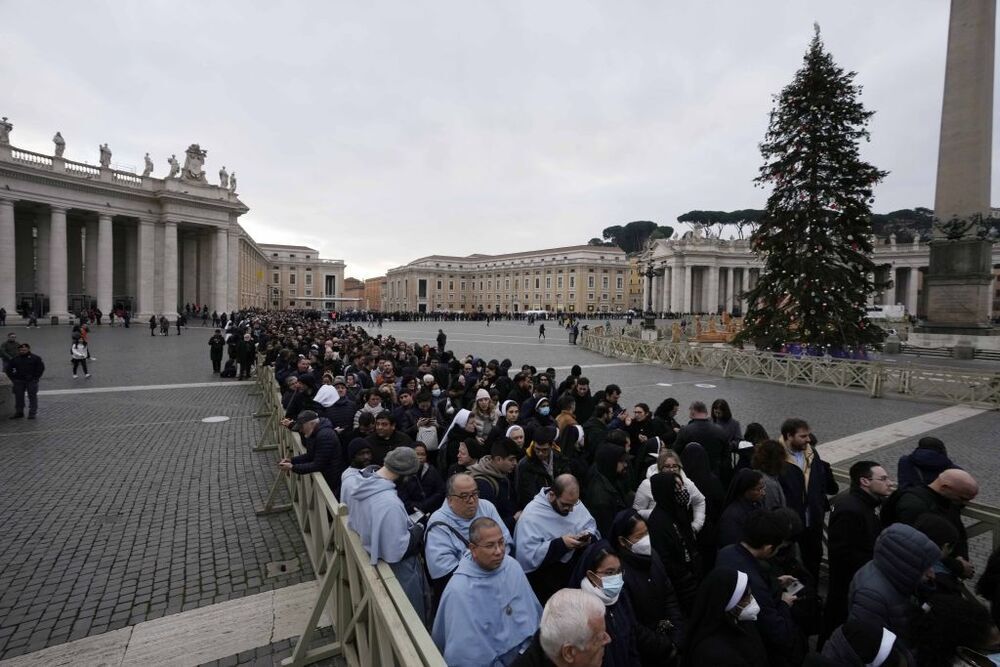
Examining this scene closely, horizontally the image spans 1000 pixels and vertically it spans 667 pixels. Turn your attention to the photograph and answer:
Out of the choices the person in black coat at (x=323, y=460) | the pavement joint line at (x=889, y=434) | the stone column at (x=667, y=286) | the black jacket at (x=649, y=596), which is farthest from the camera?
the stone column at (x=667, y=286)

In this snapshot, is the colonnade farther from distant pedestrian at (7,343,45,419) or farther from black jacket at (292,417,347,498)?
black jacket at (292,417,347,498)

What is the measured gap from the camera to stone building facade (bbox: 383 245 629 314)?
105188 millimetres

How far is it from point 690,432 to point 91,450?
9.28 m

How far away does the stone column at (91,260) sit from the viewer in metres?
40.6

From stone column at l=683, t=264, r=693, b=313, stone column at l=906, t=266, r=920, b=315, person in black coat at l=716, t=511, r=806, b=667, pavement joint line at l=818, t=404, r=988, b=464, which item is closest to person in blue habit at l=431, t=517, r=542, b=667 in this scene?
person in black coat at l=716, t=511, r=806, b=667

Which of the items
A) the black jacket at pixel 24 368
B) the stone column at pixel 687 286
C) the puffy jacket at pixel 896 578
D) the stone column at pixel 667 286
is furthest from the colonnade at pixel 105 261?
the stone column at pixel 687 286

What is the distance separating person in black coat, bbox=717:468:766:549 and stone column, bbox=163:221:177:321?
1896 inches

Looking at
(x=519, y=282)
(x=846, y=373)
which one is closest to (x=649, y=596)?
A: (x=846, y=373)

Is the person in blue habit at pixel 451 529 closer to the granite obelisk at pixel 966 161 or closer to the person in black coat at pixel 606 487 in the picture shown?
the person in black coat at pixel 606 487

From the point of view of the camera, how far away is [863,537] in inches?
127

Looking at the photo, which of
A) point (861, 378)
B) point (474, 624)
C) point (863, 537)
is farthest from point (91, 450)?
point (861, 378)

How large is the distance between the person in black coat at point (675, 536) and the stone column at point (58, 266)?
4543 centimetres

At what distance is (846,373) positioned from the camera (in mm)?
15328

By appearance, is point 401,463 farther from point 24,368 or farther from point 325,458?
point 24,368
